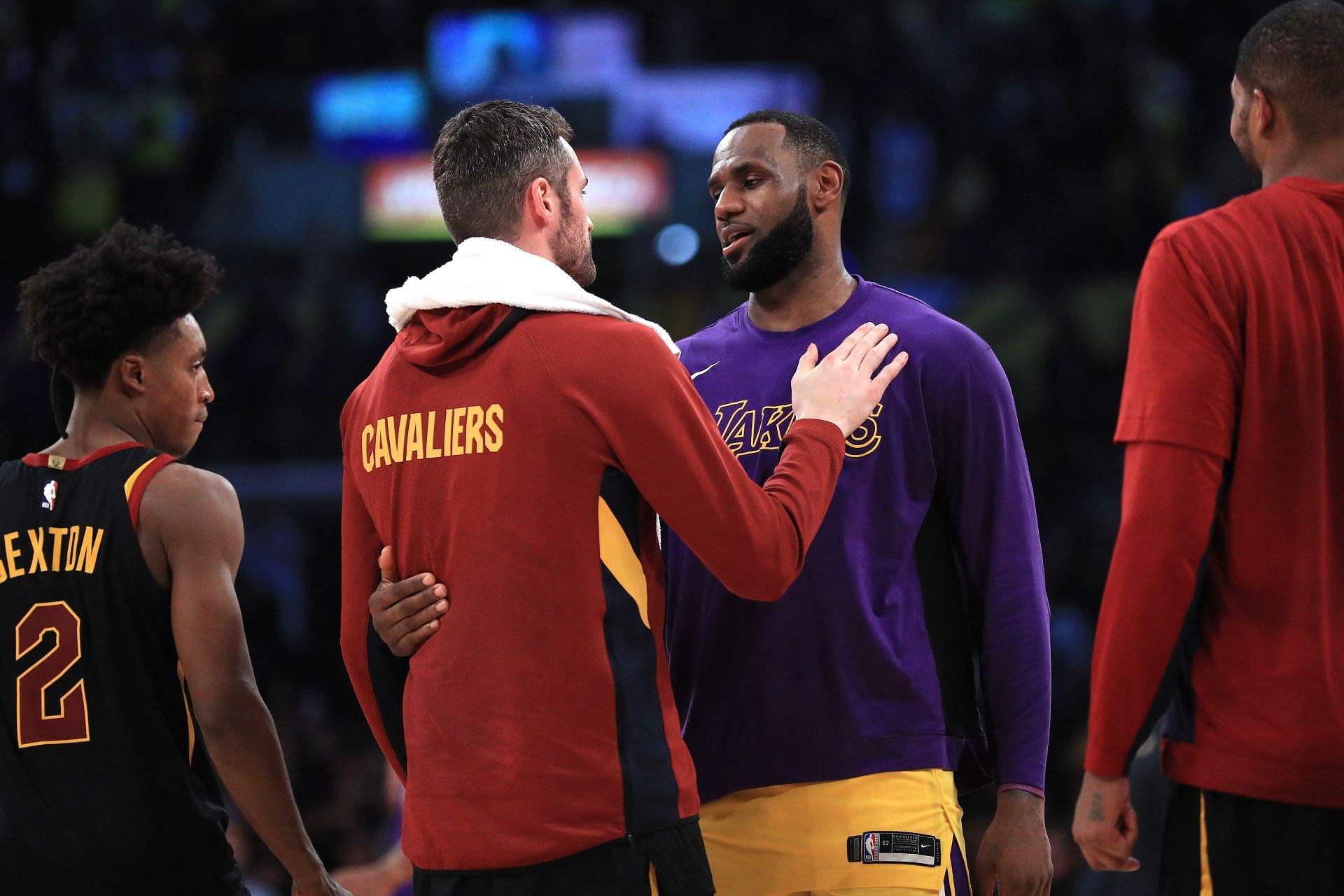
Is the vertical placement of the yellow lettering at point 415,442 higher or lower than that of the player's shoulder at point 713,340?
lower

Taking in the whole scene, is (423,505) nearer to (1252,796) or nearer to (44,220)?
(1252,796)

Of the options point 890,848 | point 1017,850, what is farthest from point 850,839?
point 1017,850

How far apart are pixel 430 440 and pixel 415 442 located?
0.04m

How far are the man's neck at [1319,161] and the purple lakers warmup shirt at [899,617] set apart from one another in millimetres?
796

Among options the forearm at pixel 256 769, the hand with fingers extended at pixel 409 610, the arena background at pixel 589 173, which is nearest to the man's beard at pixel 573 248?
the hand with fingers extended at pixel 409 610

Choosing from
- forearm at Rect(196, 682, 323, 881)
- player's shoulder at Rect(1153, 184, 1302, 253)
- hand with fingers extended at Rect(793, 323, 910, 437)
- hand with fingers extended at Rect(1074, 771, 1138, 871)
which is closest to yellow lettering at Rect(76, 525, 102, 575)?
forearm at Rect(196, 682, 323, 881)

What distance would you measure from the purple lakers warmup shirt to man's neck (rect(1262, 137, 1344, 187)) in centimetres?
80

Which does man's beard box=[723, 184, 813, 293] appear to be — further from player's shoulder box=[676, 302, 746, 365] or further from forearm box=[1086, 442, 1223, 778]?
forearm box=[1086, 442, 1223, 778]

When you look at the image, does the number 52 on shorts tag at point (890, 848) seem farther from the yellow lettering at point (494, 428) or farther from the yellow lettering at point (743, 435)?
the yellow lettering at point (494, 428)

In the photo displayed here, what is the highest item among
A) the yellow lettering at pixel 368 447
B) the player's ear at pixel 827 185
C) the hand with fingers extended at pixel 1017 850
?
the player's ear at pixel 827 185

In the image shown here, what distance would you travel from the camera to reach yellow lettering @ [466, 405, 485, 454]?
264cm

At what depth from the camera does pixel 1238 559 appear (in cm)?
256

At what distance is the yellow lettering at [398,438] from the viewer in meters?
2.75

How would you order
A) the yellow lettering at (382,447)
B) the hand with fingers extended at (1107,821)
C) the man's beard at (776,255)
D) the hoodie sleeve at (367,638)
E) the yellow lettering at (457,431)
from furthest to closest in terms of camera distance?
the man's beard at (776,255), the hoodie sleeve at (367,638), the yellow lettering at (382,447), the yellow lettering at (457,431), the hand with fingers extended at (1107,821)
